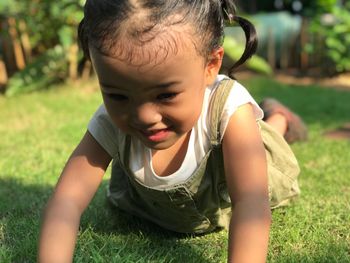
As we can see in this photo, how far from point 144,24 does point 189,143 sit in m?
0.57

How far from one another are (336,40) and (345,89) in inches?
42.1

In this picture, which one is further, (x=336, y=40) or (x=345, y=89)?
(x=336, y=40)

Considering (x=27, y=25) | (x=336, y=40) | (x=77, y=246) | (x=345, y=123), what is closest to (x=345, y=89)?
(x=336, y=40)

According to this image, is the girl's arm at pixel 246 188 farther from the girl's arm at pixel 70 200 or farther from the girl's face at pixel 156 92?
Answer: the girl's arm at pixel 70 200

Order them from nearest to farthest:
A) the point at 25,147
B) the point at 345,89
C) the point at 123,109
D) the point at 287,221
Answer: the point at 123,109
the point at 287,221
the point at 25,147
the point at 345,89

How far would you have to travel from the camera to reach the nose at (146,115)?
5.32 feet

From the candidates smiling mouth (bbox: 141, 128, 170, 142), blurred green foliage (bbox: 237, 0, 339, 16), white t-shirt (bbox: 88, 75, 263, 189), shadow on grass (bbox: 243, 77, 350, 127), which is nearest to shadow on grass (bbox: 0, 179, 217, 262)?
white t-shirt (bbox: 88, 75, 263, 189)

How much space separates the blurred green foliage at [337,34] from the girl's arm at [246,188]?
657cm

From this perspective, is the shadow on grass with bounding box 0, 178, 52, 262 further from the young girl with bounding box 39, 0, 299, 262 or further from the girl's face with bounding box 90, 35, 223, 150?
the girl's face with bounding box 90, 35, 223, 150

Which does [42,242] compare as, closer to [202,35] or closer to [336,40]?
[202,35]

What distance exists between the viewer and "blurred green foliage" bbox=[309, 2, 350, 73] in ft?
26.4

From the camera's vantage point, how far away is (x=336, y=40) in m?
8.15

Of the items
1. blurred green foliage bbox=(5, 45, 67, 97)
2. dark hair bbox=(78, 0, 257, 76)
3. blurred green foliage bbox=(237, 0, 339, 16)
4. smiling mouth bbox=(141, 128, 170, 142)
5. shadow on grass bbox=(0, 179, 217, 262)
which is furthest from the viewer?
blurred green foliage bbox=(237, 0, 339, 16)

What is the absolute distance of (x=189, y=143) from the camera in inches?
78.5
